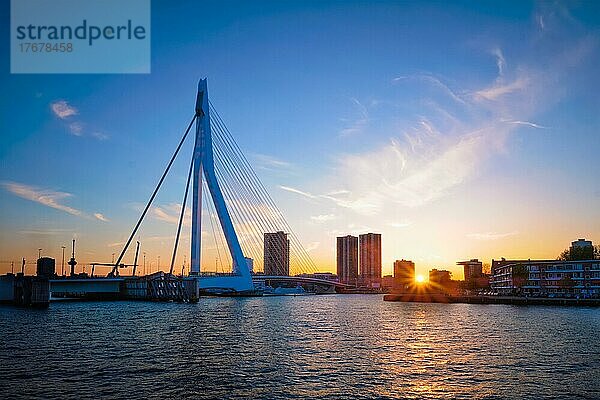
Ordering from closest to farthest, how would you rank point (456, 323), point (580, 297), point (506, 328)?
point (506, 328) < point (456, 323) < point (580, 297)

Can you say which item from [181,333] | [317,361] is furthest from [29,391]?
[181,333]

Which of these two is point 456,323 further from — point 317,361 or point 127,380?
point 127,380

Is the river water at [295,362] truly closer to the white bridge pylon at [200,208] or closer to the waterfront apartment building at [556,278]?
the white bridge pylon at [200,208]

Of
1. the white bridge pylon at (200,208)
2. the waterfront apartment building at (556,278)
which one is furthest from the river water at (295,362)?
the waterfront apartment building at (556,278)

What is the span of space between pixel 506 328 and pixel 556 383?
24.4 meters

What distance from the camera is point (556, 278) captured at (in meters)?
98.4

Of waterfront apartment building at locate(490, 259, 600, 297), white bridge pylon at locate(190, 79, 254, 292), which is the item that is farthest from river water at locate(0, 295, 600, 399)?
waterfront apartment building at locate(490, 259, 600, 297)

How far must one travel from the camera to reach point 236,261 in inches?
3351

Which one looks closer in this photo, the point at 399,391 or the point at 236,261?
the point at 399,391

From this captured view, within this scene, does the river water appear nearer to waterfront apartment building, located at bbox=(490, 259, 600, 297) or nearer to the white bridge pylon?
the white bridge pylon

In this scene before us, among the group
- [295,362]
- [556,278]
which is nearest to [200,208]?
[295,362]

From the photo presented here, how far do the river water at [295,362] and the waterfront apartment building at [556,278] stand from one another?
175 ft

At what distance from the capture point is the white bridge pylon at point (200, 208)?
252 feet

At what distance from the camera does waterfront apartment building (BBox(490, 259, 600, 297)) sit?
305ft
